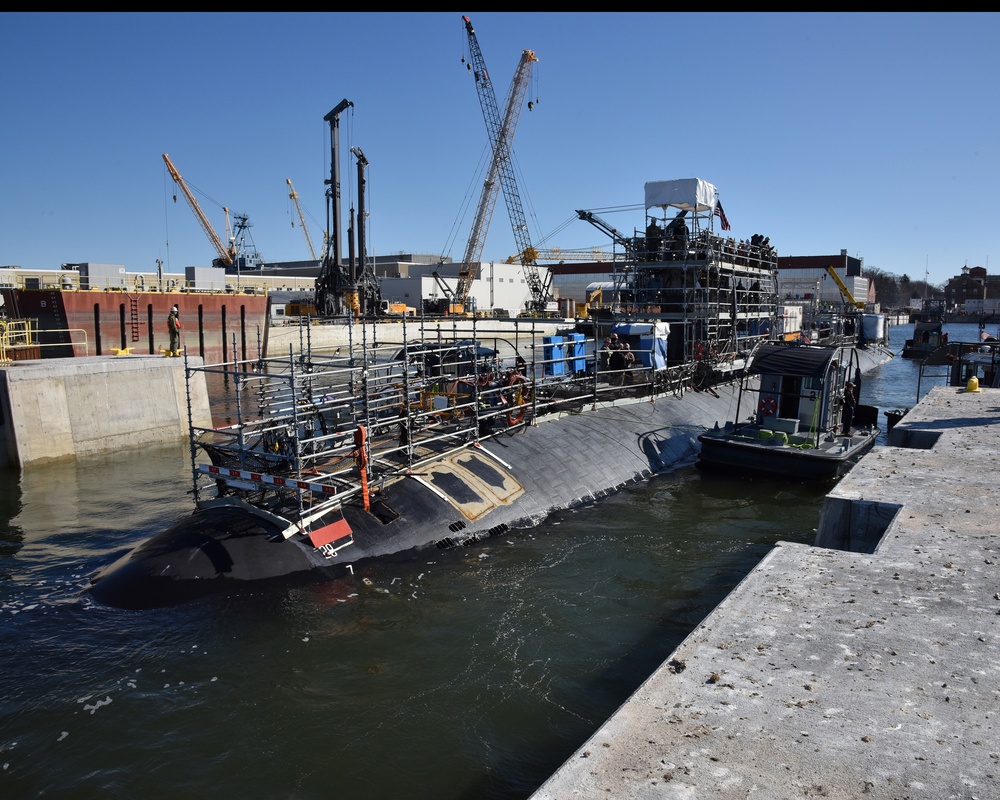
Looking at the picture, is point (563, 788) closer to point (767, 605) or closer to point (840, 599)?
point (767, 605)

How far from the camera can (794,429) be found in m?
22.9

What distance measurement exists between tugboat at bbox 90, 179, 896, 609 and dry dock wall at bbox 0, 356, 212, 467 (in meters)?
3.69

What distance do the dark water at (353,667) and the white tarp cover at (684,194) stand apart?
18.9 meters

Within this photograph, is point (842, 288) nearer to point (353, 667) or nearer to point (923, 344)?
point (923, 344)

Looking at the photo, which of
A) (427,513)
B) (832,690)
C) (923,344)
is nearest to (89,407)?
(427,513)

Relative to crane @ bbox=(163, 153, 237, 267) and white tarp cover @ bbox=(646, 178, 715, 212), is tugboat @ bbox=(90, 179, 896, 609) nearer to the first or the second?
white tarp cover @ bbox=(646, 178, 715, 212)

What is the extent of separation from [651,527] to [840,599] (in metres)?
8.30

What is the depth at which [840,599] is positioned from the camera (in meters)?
9.30

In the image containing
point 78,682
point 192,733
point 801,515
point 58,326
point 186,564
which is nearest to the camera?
point 192,733

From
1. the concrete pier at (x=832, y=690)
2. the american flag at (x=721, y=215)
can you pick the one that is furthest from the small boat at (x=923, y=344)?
the concrete pier at (x=832, y=690)

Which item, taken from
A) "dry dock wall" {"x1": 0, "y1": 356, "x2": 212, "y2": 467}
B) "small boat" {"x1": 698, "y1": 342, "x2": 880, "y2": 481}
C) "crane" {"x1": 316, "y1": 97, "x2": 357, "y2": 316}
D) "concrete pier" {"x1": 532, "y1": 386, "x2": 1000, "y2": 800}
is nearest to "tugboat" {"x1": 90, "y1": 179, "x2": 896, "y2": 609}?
"small boat" {"x1": 698, "y1": 342, "x2": 880, "y2": 481}

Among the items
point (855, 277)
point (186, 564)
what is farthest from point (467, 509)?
point (855, 277)

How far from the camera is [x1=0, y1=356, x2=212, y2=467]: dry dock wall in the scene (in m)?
24.5

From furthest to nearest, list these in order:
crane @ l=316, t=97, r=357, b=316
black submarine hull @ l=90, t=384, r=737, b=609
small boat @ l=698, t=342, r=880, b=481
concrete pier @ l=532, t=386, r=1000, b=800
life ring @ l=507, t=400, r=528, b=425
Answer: crane @ l=316, t=97, r=357, b=316, small boat @ l=698, t=342, r=880, b=481, life ring @ l=507, t=400, r=528, b=425, black submarine hull @ l=90, t=384, r=737, b=609, concrete pier @ l=532, t=386, r=1000, b=800
